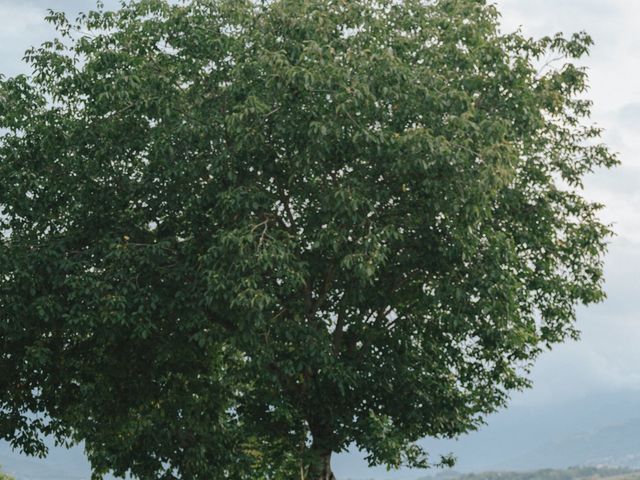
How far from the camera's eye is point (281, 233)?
19688 mm

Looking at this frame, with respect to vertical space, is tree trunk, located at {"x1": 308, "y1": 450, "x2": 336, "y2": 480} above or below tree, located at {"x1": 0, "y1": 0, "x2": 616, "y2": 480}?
below

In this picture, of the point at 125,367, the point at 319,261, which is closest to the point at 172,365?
the point at 125,367

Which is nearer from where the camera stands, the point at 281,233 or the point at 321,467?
the point at 281,233

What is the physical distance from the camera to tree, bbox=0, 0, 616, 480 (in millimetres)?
18516

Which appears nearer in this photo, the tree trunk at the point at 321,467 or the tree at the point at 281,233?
the tree at the point at 281,233

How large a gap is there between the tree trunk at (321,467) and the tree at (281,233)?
0.23ft

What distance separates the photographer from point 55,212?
22344 mm

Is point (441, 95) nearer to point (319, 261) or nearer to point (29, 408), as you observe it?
point (319, 261)

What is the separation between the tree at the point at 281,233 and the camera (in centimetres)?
1852

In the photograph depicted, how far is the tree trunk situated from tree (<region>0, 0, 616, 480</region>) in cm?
7

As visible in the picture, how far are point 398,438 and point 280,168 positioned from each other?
656 cm

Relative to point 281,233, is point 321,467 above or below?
below

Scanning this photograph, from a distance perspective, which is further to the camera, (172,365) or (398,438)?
(172,365)

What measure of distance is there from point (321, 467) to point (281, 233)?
667cm
